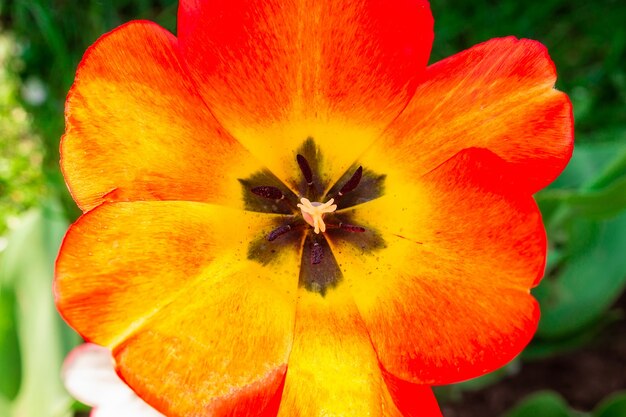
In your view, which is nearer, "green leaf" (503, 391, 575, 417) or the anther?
the anther

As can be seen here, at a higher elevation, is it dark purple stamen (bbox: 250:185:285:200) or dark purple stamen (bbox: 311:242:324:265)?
dark purple stamen (bbox: 250:185:285:200)

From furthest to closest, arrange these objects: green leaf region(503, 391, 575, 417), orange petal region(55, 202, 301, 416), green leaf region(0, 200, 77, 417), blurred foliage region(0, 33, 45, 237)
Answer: blurred foliage region(0, 33, 45, 237) < green leaf region(503, 391, 575, 417) < green leaf region(0, 200, 77, 417) < orange petal region(55, 202, 301, 416)

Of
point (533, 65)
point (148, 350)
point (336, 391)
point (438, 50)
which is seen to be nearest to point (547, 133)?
point (533, 65)

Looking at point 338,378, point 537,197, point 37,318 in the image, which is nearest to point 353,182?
point 338,378

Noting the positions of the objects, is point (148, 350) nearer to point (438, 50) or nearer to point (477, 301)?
point (477, 301)

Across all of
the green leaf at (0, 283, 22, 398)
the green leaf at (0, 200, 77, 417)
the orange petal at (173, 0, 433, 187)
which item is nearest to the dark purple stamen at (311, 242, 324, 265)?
the orange petal at (173, 0, 433, 187)

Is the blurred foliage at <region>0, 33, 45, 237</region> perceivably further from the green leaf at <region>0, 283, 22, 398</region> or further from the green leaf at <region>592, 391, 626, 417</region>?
the green leaf at <region>592, 391, 626, 417</region>
